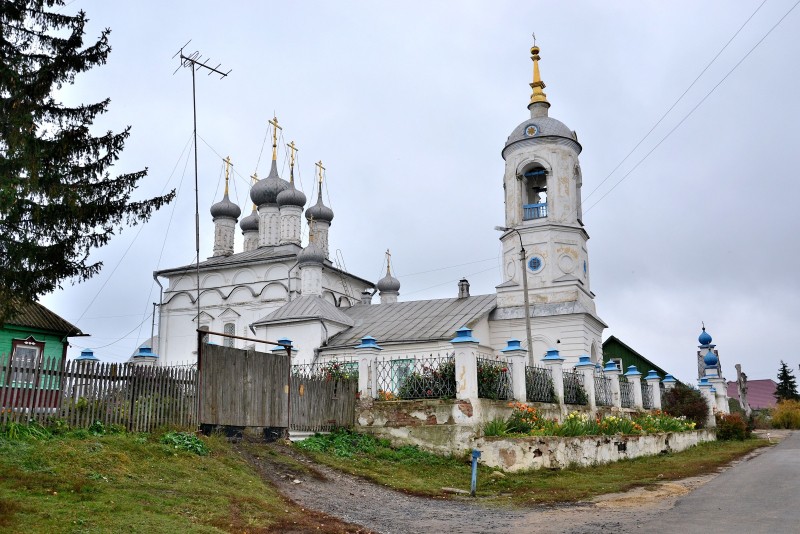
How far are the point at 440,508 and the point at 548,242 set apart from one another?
58.0ft

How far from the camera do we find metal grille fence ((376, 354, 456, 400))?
13812 mm

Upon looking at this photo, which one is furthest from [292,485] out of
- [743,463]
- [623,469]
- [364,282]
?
[364,282]

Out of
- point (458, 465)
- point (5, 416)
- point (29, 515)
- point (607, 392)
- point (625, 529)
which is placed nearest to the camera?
point (29, 515)

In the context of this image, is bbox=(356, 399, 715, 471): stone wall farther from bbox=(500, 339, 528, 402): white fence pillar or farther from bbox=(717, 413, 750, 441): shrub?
bbox=(717, 413, 750, 441): shrub

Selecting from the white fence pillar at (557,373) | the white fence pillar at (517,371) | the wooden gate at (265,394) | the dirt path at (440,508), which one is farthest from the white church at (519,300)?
the dirt path at (440,508)

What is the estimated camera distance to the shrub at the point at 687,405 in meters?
A: 24.8

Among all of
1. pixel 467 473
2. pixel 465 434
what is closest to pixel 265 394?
pixel 465 434

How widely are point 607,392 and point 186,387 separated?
38.4 feet

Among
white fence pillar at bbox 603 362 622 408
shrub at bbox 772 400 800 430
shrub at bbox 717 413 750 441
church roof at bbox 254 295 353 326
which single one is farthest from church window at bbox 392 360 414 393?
shrub at bbox 772 400 800 430

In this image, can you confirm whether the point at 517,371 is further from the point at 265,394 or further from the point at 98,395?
the point at 98,395

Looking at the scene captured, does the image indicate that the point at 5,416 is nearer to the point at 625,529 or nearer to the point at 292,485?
the point at 292,485

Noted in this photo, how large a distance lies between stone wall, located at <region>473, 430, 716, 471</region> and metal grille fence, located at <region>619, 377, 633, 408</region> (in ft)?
11.5

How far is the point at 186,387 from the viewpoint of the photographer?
38.6 feet

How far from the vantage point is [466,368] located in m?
13.4
